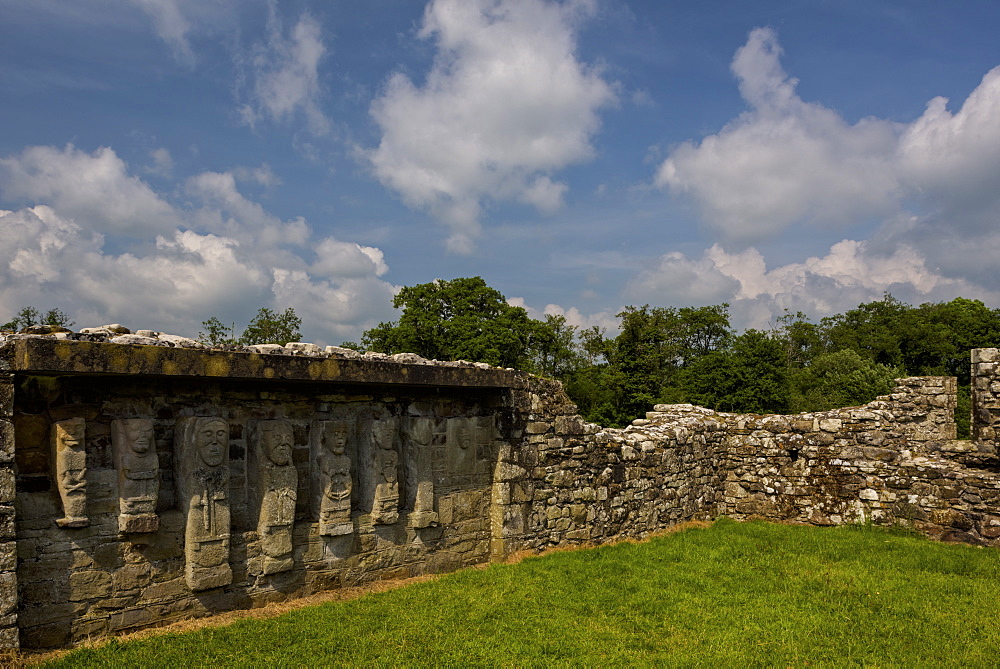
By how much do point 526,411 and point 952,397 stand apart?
25.0 ft

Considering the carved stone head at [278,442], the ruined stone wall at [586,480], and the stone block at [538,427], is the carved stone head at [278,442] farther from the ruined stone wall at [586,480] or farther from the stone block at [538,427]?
the stone block at [538,427]

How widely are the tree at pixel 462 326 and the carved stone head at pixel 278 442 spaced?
71.1 ft

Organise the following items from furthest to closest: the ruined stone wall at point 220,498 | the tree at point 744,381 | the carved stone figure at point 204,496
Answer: the tree at point 744,381 → the carved stone figure at point 204,496 → the ruined stone wall at point 220,498

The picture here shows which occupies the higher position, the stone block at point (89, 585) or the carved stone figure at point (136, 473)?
the carved stone figure at point (136, 473)

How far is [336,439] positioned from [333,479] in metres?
0.34

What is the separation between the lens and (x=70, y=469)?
4004 mm

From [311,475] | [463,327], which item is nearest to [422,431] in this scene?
[311,475]

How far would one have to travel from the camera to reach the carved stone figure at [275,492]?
4973mm

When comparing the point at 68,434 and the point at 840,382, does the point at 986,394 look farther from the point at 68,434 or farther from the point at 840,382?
the point at 840,382

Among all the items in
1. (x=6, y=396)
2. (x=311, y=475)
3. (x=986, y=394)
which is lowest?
(x=311, y=475)

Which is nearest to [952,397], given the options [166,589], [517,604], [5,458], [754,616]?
[754,616]

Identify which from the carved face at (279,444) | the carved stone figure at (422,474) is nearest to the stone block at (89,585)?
the carved face at (279,444)

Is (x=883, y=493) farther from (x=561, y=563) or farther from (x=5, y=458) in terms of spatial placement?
(x=5, y=458)

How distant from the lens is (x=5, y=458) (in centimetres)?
373
